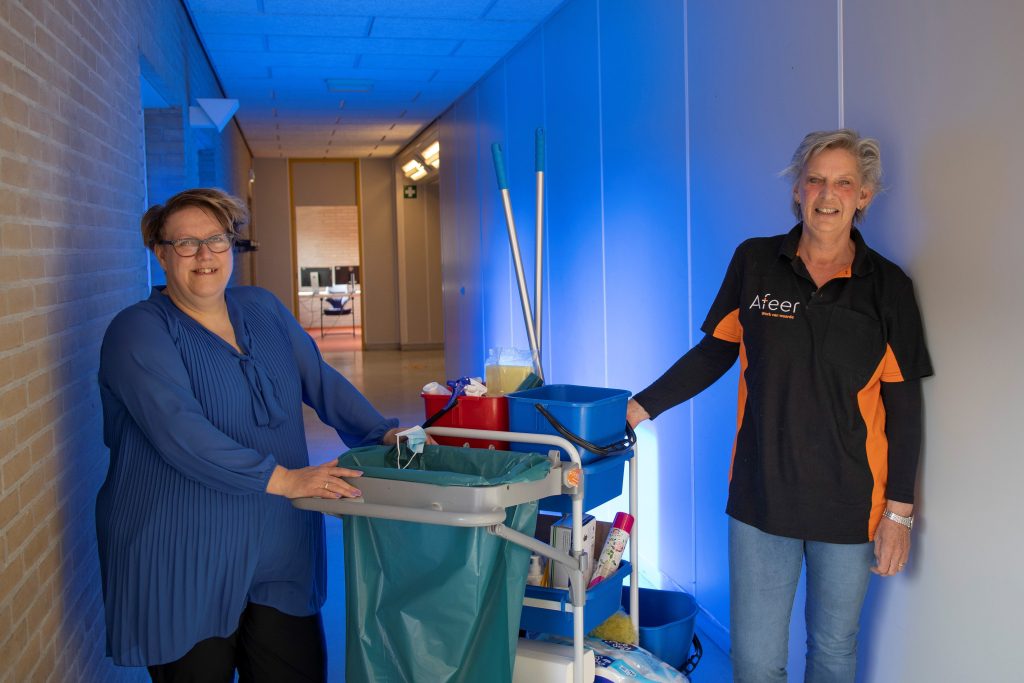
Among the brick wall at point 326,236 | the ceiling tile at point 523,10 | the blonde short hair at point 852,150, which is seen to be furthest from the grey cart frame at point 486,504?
the brick wall at point 326,236

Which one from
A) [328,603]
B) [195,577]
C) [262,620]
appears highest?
[195,577]

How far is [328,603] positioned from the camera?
3912 mm

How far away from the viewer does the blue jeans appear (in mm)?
2143

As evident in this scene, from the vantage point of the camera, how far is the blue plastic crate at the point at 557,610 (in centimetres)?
233

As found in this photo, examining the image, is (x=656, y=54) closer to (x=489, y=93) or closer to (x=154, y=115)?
(x=154, y=115)

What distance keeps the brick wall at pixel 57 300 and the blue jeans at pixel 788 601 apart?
1572mm

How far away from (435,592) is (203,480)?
20.7 inches

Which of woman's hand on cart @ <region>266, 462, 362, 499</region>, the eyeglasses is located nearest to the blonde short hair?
woman's hand on cart @ <region>266, 462, 362, 499</region>

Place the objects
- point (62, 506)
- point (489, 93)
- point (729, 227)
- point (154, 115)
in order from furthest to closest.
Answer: point (489, 93) < point (154, 115) < point (729, 227) < point (62, 506)

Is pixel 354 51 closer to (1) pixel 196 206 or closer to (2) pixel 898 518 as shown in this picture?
(1) pixel 196 206

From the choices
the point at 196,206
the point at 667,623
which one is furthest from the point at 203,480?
the point at 667,623

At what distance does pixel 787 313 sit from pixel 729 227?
1.15 meters

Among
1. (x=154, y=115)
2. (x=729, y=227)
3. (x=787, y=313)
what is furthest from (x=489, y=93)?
(x=787, y=313)

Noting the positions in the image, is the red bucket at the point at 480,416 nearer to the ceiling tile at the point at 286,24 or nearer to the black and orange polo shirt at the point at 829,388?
the black and orange polo shirt at the point at 829,388
